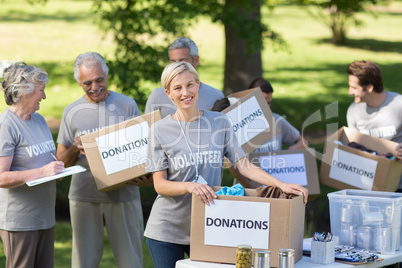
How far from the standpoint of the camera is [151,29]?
8.09 metres

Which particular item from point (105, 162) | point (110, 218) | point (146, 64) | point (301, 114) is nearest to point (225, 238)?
point (105, 162)

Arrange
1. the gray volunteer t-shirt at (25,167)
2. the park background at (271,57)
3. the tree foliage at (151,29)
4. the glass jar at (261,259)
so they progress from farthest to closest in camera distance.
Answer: the park background at (271,57), the tree foliage at (151,29), the gray volunteer t-shirt at (25,167), the glass jar at (261,259)

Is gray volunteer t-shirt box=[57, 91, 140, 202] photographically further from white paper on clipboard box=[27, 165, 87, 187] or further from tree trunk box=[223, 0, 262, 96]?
tree trunk box=[223, 0, 262, 96]

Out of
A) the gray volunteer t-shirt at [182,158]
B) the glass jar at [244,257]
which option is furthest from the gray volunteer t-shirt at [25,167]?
the glass jar at [244,257]

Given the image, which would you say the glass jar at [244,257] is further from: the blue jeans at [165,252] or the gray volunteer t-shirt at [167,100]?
the gray volunteer t-shirt at [167,100]

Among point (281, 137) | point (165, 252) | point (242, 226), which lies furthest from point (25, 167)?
point (281, 137)

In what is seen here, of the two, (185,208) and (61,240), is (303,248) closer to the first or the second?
(185,208)

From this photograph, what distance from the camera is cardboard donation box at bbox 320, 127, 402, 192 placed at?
14.4 ft

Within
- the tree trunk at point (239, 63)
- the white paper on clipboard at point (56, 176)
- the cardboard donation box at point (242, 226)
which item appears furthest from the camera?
the tree trunk at point (239, 63)

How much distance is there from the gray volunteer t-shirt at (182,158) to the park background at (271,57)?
286 cm

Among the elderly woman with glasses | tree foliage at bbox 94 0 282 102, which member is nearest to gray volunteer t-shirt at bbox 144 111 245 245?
the elderly woman with glasses

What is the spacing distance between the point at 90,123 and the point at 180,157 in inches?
44.3

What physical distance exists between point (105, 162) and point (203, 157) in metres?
0.93

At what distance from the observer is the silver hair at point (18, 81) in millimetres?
3494
